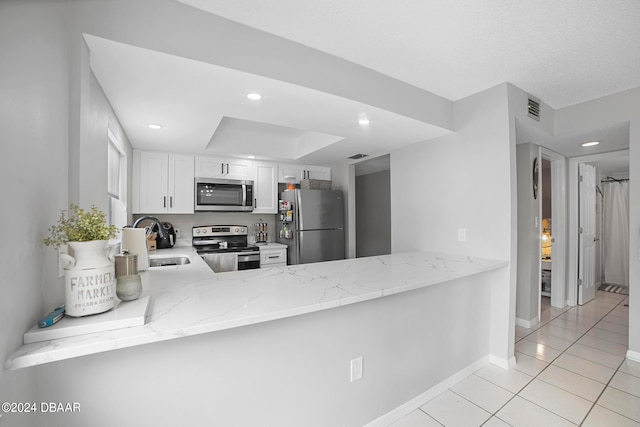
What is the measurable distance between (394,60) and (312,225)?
245 cm

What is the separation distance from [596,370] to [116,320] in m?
3.39

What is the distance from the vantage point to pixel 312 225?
3922mm

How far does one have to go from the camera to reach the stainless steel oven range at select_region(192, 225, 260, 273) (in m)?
3.46

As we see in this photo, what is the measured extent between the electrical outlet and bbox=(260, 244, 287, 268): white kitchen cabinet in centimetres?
243

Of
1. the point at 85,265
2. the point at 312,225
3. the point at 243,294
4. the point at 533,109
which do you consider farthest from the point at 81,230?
the point at 533,109

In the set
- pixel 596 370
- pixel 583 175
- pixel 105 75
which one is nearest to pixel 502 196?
pixel 596 370

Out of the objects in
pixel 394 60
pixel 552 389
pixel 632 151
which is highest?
A: pixel 394 60

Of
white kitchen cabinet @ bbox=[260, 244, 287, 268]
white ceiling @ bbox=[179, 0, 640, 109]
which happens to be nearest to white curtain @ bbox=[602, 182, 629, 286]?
white ceiling @ bbox=[179, 0, 640, 109]

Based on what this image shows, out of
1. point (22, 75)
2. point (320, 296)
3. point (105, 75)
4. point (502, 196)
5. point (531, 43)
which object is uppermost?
point (531, 43)

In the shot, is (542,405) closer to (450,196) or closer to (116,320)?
(450,196)

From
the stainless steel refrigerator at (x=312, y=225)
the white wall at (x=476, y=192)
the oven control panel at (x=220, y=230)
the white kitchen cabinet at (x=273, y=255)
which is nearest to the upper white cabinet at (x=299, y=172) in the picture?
the stainless steel refrigerator at (x=312, y=225)

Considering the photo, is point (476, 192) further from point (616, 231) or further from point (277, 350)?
point (616, 231)

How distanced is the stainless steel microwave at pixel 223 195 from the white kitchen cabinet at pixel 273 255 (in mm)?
624

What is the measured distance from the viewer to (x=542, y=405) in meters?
1.83
